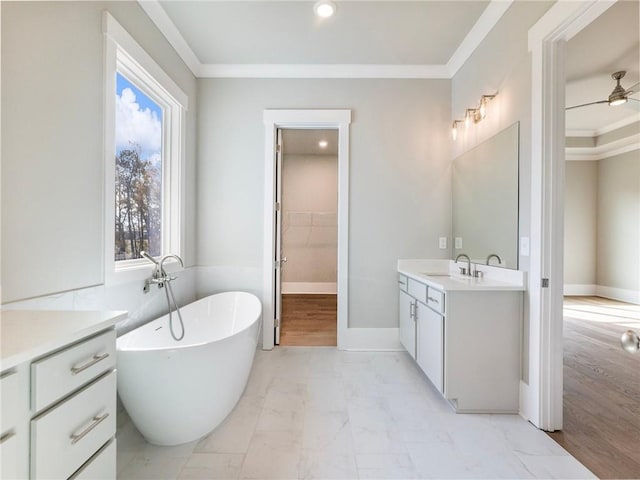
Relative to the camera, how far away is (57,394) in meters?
0.80

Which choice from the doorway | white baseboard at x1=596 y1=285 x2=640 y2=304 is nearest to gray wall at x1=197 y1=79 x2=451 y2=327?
the doorway

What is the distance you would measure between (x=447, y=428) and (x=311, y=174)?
184 inches

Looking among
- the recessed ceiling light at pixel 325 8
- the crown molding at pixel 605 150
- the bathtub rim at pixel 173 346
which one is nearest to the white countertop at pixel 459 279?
the bathtub rim at pixel 173 346

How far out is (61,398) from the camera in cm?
82

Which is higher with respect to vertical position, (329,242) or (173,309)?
(329,242)

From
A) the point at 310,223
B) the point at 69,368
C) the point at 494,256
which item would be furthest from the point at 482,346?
the point at 310,223

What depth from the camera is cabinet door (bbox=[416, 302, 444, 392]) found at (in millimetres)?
1989

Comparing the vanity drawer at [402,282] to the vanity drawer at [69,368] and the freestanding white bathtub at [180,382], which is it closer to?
the freestanding white bathtub at [180,382]

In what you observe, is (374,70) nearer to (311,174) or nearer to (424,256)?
(424,256)

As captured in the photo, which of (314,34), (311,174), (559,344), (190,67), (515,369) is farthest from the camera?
(311,174)

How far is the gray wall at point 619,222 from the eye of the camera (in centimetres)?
475

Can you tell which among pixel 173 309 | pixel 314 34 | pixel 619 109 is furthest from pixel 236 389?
pixel 619 109

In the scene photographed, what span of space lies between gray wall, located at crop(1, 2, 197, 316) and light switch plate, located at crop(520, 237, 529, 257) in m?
2.62

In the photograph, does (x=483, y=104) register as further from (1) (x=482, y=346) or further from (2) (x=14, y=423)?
(2) (x=14, y=423)
